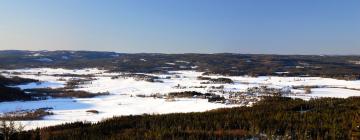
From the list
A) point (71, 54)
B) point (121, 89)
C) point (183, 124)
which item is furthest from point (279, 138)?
point (71, 54)

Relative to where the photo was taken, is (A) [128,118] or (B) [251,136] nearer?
(B) [251,136]

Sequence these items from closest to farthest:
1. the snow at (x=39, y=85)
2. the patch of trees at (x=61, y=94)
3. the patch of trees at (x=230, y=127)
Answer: the patch of trees at (x=230, y=127), the patch of trees at (x=61, y=94), the snow at (x=39, y=85)

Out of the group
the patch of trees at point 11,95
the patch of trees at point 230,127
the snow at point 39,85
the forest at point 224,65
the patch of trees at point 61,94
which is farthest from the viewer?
the forest at point 224,65

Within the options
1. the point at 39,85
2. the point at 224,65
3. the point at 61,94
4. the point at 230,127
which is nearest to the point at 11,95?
the point at 61,94

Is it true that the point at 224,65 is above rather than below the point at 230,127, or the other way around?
below

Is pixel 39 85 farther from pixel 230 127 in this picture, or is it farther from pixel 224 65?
pixel 224 65

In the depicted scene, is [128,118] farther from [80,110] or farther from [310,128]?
[80,110]

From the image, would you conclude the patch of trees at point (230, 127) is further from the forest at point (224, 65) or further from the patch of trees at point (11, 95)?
the forest at point (224, 65)

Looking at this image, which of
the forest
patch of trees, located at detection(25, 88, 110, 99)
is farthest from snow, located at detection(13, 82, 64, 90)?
the forest

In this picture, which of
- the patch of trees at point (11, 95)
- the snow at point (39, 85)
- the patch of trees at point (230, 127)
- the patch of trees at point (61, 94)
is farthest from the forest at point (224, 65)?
the patch of trees at point (230, 127)
